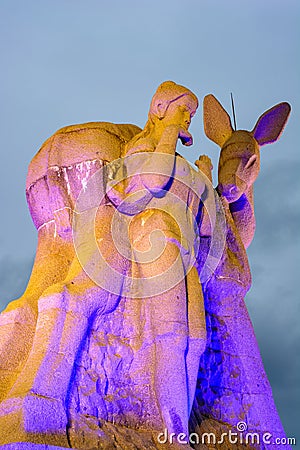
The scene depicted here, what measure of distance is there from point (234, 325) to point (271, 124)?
2.73m

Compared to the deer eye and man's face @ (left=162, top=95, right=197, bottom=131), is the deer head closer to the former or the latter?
the deer eye

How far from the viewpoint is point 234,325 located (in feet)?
25.6

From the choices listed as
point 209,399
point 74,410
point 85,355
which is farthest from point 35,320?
point 209,399

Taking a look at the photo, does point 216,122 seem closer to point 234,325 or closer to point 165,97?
point 165,97

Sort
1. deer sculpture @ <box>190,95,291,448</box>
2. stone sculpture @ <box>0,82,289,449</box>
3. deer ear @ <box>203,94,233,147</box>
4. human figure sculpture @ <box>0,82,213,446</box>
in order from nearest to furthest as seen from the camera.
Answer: human figure sculpture @ <box>0,82,213,446</box>
stone sculpture @ <box>0,82,289,449</box>
deer sculpture @ <box>190,95,291,448</box>
deer ear @ <box>203,94,233,147</box>

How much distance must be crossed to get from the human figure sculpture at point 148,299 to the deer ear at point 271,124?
134 cm

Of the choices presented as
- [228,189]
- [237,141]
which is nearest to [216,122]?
[237,141]

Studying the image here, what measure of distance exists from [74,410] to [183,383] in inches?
40.1

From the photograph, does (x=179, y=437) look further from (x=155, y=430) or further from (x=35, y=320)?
(x=35, y=320)

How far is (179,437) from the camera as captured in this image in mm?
6066

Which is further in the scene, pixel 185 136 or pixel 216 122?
pixel 216 122

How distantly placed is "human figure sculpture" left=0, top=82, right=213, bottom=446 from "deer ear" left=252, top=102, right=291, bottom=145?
1.34m

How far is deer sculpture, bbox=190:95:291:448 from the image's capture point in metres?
7.41

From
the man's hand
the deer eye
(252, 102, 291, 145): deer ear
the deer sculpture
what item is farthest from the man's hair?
(252, 102, 291, 145): deer ear
